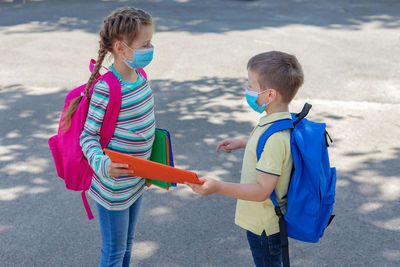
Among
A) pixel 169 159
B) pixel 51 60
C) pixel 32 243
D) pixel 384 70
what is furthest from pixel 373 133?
pixel 51 60

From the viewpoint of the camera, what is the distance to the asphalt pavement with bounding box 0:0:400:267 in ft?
11.4

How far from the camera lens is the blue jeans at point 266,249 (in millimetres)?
2238

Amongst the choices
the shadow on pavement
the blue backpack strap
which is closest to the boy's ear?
the blue backpack strap

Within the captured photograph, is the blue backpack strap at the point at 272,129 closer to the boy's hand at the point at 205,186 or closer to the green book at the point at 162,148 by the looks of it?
the boy's hand at the point at 205,186

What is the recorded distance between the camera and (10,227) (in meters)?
3.69

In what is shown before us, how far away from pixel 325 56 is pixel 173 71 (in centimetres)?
316

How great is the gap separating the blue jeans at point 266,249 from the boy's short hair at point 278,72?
0.74 m

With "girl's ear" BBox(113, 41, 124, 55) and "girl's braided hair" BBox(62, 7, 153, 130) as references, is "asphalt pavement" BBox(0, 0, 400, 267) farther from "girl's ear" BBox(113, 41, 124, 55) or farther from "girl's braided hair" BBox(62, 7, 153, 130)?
"girl's ear" BBox(113, 41, 124, 55)

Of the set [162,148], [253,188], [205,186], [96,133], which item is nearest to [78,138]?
[96,133]

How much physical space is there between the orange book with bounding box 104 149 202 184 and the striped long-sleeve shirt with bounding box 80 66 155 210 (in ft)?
0.64

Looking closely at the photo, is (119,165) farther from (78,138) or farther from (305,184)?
(305,184)

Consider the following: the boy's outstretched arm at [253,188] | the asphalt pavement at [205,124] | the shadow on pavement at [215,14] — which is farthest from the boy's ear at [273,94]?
the shadow on pavement at [215,14]

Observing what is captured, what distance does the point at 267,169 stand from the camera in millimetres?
1977

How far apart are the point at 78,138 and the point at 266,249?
1122 millimetres
